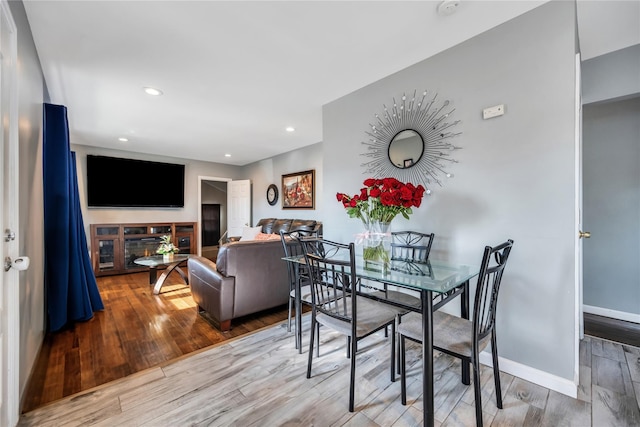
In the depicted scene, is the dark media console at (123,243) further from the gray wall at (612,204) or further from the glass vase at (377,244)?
the gray wall at (612,204)

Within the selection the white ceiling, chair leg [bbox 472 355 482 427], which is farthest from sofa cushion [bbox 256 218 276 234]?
chair leg [bbox 472 355 482 427]

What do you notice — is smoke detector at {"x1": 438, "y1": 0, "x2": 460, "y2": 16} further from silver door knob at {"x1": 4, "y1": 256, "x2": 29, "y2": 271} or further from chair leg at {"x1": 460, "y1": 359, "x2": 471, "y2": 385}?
silver door knob at {"x1": 4, "y1": 256, "x2": 29, "y2": 271}

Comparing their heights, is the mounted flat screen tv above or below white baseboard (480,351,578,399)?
above

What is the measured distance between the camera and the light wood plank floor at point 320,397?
142 centimetres

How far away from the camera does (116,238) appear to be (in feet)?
16.2

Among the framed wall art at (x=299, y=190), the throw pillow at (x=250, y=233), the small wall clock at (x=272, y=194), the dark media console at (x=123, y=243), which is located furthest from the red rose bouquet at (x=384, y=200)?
the dark media console at (x=123, y=243)

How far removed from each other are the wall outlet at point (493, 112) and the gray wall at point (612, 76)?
119 centimetres

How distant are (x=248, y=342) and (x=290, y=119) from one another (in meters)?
2.73

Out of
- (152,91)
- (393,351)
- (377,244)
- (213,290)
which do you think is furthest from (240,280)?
(152,91)

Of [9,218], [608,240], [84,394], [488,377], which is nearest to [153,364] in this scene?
[84,394]

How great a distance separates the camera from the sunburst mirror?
6.96ft

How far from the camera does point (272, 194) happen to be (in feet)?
19.2

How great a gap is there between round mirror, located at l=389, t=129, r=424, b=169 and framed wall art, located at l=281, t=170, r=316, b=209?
101 inches

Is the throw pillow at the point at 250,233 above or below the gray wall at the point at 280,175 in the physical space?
below
